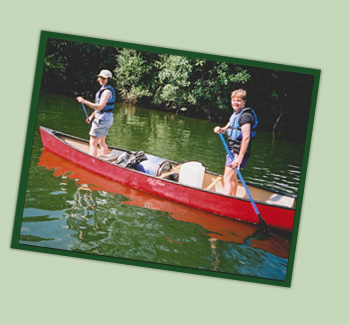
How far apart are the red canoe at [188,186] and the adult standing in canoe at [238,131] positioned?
0.32 m

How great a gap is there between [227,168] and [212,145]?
4038 mm

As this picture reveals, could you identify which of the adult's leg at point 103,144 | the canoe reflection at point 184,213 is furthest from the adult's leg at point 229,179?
the adult's leg at point 103,144

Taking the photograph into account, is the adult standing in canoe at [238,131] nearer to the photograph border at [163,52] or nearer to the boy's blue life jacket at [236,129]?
the boy's blue life jacket at [236,129]

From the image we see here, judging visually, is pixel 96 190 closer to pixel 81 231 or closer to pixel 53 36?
pixel 81 231

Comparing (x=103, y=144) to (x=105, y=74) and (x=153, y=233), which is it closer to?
(x=105, y=74)

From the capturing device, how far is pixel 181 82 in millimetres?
6207

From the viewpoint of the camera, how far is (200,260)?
10.6ft

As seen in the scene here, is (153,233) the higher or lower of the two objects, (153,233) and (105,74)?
the lower

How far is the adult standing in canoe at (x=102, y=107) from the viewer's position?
488 cm

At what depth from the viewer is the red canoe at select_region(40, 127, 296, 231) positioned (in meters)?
4.03

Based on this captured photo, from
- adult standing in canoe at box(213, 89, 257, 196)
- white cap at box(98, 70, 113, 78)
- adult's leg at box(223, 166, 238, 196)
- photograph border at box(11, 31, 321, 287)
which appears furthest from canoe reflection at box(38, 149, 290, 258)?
white cap at box(98, 70, 113, 78)

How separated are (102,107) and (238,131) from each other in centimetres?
224

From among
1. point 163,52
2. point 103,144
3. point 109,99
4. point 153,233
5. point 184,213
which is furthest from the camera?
point 103,144

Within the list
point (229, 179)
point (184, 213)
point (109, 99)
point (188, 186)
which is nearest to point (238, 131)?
point (229, 179)
